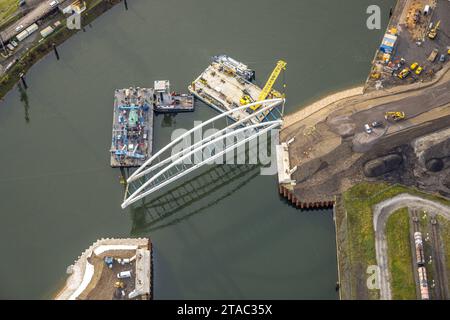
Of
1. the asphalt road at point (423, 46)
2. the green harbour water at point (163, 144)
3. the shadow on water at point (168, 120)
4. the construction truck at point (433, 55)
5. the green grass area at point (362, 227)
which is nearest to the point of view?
the green grass area at point (362, 227)

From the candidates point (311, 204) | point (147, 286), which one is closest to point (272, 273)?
point (311, 204)

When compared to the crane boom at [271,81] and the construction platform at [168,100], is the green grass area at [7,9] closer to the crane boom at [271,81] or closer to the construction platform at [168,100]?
the construction platform at [168,100]

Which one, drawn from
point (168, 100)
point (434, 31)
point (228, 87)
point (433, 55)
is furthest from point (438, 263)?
point (168, 100)

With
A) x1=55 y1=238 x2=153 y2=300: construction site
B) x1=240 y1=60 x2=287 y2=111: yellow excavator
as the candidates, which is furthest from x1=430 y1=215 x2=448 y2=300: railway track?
x1=55 y1=238 x2=153 y2=300: construction site

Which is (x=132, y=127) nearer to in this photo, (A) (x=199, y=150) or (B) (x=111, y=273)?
(A) (x=199, y=150)

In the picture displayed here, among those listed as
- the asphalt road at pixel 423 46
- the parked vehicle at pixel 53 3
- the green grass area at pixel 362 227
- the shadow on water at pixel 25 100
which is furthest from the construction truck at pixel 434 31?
the shadow on water at pixel 25 100

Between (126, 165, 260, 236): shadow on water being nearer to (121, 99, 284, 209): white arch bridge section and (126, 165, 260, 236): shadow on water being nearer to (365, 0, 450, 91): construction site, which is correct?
(121, 99, 284, 209): white arch bridge section

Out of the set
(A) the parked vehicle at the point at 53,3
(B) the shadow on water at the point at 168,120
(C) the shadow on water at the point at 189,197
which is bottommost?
(C) the shadow on water at the point at 189,197
